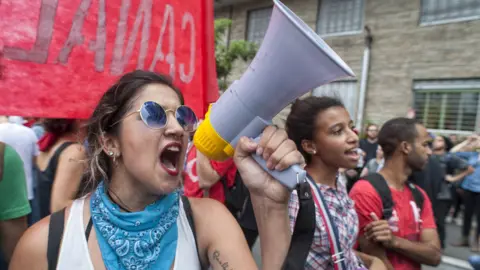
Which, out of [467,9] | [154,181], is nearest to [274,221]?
[154,181]

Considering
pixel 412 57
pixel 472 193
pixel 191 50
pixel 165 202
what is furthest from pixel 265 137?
pixel 412 57

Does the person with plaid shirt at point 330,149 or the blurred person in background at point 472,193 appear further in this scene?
the blurred person in background at point 472,193

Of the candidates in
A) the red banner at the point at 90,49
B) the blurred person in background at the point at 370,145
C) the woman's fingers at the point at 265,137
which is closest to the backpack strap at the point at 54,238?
the red banner at the point at 90,49

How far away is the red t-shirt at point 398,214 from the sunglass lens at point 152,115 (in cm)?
146

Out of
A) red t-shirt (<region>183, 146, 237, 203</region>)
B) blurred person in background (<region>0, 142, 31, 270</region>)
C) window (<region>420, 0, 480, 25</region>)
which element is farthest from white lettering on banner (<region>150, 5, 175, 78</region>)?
→ window (<region>420, 0, 480, 25</region>)

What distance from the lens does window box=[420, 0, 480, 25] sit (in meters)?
9.80

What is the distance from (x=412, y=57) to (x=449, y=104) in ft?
4.87

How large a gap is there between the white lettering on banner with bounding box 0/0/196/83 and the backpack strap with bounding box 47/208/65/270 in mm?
592

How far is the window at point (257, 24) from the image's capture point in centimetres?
1451

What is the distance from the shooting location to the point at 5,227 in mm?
1738

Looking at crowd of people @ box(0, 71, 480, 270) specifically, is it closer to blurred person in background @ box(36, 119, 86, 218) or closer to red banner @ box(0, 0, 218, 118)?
blurred person in background @ box(36, 119, 86, 218)

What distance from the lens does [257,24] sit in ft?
49.0

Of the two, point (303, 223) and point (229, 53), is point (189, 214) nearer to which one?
point (303, 223)

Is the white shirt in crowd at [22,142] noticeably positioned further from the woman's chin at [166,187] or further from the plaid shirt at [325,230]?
the plaid shirt at [325,230]
